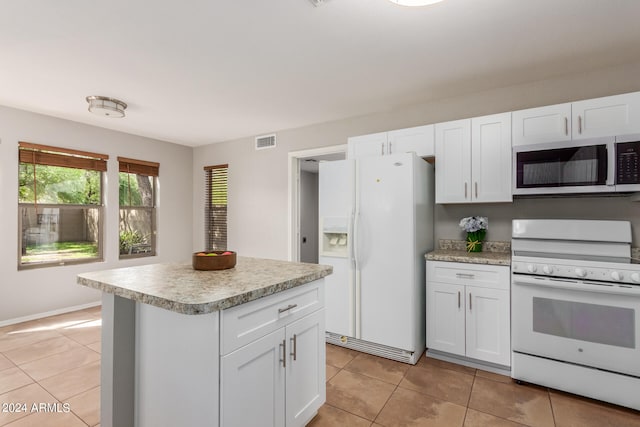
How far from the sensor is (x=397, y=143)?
3.21 metres

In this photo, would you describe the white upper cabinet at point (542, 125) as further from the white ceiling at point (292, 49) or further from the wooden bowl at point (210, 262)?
the wooden bowl at point (210, 262)

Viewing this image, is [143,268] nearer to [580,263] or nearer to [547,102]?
[580,263]

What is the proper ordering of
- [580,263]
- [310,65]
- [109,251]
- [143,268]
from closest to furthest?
[143,268] < [580,263] < [310,65] < [109,251]

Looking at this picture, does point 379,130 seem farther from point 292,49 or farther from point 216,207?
point 216,207

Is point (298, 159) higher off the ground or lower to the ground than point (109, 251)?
higher

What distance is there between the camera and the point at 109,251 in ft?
14.8

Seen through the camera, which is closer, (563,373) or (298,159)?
(563,373)

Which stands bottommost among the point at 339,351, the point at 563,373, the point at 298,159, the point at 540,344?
the point at 339,351

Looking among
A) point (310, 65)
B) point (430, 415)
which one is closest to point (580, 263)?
point (430, 415)

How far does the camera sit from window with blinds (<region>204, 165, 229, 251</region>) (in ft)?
17.4

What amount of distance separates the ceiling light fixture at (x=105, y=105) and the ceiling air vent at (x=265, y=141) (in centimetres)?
182

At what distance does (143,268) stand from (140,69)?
1738mm

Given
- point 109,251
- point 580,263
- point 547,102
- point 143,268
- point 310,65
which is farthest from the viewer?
point 109,251

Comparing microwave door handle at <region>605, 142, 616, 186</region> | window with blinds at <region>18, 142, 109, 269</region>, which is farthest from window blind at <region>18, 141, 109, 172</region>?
microwave door handle at <region>605, 142, 616, 186</region>
